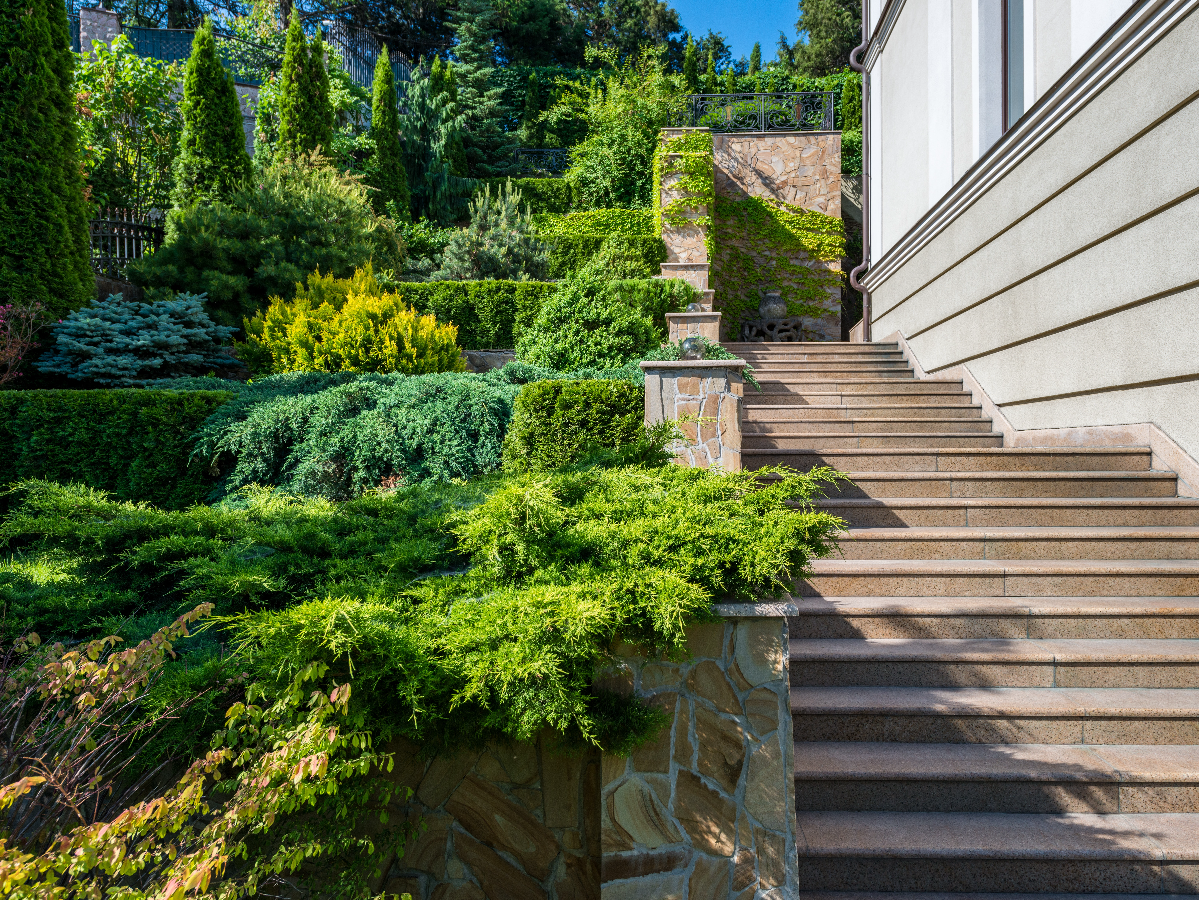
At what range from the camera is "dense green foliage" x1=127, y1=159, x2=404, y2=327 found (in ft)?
31.9

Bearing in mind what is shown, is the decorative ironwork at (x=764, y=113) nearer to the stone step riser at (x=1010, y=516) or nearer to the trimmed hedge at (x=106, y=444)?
the stone step riser at (x=1010, y=516)

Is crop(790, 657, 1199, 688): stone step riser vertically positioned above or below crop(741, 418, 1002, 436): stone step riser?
below

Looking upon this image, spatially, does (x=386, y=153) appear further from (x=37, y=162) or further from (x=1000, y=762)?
(x=1000, y=762)

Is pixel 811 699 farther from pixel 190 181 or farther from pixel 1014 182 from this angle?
pixel 190 181

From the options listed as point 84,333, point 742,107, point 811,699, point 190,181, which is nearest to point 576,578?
point 811,699

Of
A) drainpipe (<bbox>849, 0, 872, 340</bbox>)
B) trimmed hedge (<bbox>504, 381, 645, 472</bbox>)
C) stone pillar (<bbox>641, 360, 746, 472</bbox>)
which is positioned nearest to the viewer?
stone pillar (<bbox>641, 360, 746, 472</bbox>)

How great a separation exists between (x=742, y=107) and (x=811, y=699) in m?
13.6

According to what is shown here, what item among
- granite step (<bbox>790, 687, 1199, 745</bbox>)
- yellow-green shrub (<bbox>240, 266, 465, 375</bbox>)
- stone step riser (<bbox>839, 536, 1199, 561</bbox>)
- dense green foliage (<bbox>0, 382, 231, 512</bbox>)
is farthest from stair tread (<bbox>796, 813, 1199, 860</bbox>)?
yellow-green shrub (<bbox>240, 266, 465, 375</bbox>)

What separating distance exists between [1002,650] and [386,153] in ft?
54.0

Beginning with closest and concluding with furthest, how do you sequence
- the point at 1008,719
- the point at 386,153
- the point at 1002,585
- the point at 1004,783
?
the point at 1004,783 → the point at 1008,719 → the point at 1002,585 → the point at 386,153

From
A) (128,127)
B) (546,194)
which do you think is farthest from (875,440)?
(128,127)

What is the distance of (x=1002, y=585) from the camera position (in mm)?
3973

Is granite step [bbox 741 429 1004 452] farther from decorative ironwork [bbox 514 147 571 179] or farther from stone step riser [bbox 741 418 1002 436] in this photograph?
decorative ironwork [bbox 514 147 571 179]

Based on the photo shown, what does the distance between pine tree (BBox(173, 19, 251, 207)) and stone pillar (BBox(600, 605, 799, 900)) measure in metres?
12.1
